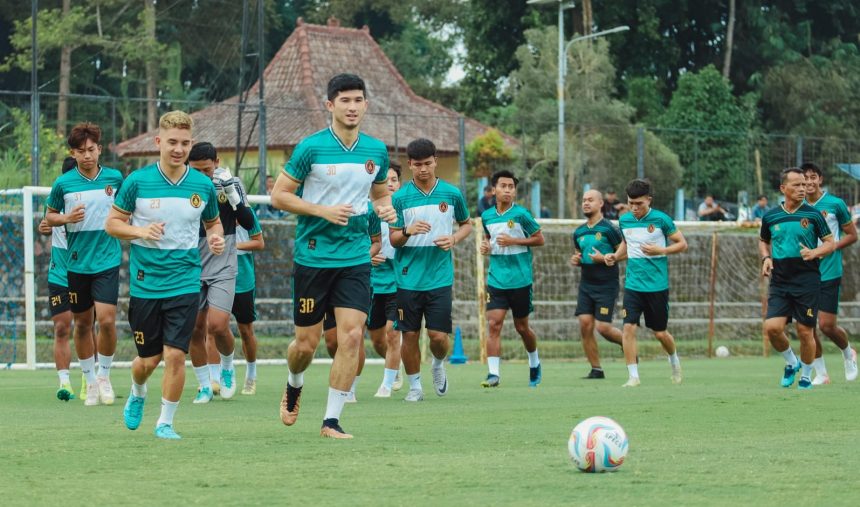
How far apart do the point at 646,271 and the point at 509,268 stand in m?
1.53

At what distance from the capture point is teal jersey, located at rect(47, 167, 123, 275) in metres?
12.9

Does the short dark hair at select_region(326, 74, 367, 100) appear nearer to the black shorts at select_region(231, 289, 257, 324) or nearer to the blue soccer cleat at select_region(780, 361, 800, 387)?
the black shorts at select_region(231, 289, 257, 324)

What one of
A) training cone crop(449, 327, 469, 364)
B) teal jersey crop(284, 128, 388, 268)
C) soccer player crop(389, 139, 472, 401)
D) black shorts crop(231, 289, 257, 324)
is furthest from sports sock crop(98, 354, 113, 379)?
training cone crop(449, 327, 469, 364)

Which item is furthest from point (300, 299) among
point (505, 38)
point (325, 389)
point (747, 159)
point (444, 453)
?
point (505, 38)

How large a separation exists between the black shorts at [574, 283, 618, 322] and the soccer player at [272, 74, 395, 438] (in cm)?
788

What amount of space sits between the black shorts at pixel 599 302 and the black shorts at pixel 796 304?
8.60 ft

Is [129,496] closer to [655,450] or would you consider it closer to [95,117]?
[655,450]

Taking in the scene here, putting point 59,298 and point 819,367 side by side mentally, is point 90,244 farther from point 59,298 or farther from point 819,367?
point 819,367

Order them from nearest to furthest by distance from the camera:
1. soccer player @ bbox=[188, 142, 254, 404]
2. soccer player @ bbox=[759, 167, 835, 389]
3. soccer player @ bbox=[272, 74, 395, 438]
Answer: soccer player @ bbox=[272, 74, 395, 438] → soccer player @ bbox=[188, 142, 254, 404] → soccer player @ bbox=[759, 167, 835, 389]

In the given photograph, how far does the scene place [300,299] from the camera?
395 inches

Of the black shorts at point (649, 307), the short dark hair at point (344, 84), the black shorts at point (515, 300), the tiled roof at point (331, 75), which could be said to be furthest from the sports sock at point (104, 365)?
the tiled roof at point (331, 75)

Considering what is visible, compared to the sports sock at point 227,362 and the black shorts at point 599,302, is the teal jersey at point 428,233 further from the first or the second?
the black shorts at point 599,302

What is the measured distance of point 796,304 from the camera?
15.2 m

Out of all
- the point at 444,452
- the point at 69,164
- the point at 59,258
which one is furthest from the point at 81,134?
the point at 444,452
